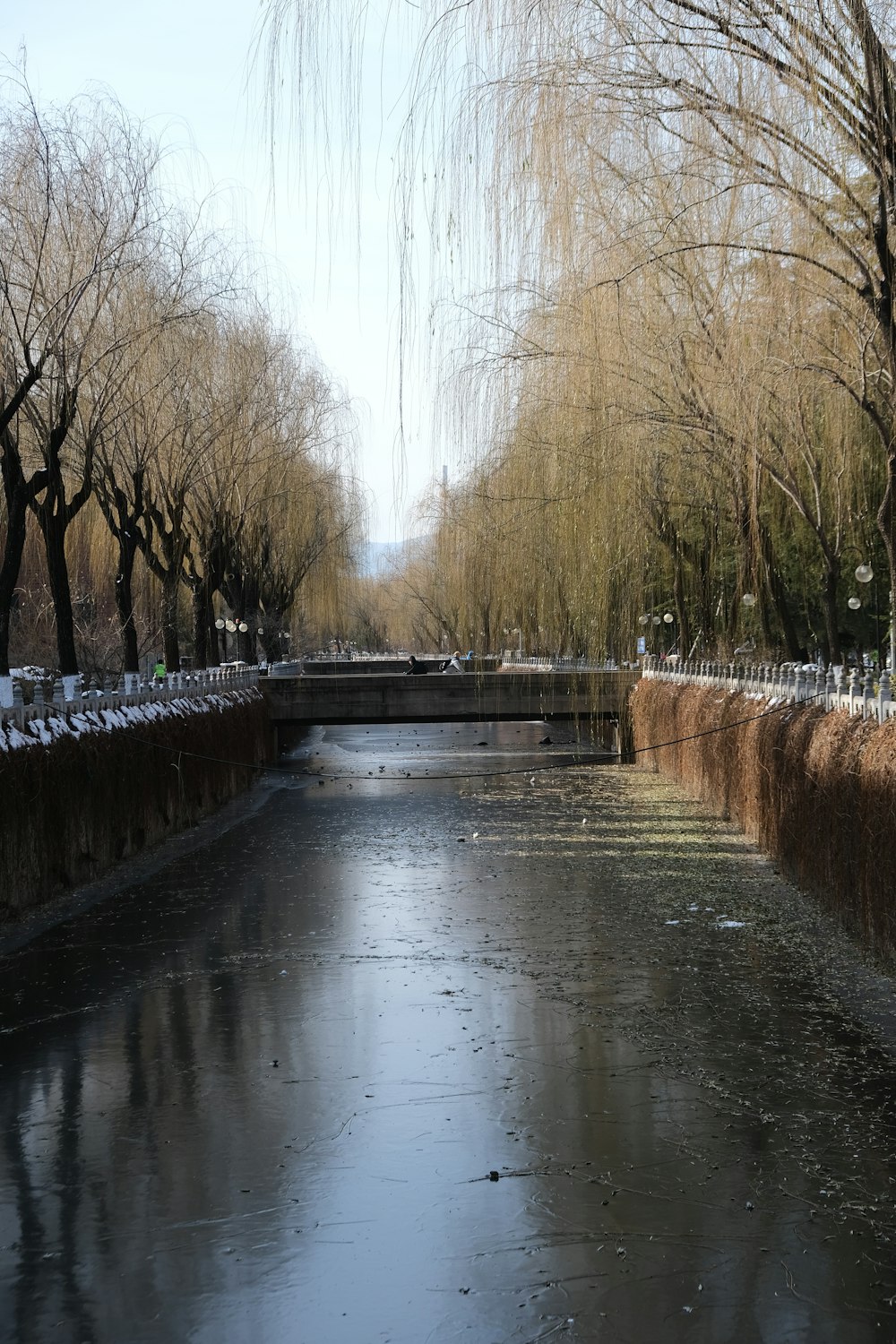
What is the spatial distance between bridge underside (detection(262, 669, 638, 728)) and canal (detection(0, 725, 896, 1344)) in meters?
18.0

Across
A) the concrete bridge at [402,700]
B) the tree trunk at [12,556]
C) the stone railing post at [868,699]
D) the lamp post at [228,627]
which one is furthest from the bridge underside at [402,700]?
the stone railing post at [868,699]

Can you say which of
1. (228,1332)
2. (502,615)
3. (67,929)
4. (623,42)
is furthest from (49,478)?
(228,1332)

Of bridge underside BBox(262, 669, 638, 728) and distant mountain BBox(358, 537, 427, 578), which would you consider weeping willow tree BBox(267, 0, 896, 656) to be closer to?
bridge underside BBox(262, 669, 638, 728)

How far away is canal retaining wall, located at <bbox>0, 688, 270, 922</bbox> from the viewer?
13266mm

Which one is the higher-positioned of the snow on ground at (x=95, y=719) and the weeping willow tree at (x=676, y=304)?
the weeping willow tree at (x=676, y=304)

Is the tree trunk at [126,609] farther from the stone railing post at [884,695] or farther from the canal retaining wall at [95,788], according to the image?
the stone railing post at [884,695]

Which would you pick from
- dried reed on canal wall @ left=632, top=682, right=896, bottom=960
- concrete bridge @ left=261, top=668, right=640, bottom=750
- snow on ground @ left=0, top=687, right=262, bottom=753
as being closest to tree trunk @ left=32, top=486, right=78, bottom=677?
snow on ground @ left=0, top=687, right=262, bottom=753

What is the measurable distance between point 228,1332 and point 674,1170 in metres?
2.27

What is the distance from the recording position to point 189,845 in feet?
62.3

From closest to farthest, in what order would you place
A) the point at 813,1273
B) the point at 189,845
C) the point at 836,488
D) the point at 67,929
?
the point at 813,1273 < the point at 67,929 < the point at 836,488 < the point at 189,845

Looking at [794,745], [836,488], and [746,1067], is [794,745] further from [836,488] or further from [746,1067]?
[746,1067]

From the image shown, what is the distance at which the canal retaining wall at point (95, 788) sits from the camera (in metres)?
13.3

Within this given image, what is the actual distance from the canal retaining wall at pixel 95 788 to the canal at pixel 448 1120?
2.20ft

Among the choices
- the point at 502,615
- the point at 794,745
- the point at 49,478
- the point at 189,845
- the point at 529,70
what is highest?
the point at 529,70
